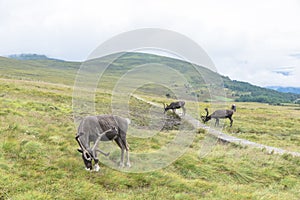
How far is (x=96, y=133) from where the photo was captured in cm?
1195

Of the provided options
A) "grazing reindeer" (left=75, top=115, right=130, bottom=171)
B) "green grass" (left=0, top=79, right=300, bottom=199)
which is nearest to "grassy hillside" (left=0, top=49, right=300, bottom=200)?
"green grass" (left=0, top=79, right=300, bottom=199)

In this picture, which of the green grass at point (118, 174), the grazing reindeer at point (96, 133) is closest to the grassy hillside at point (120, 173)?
the green grass at point (118, 174)

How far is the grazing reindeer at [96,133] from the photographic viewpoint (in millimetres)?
10938

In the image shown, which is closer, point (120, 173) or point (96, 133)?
point (120, 173)

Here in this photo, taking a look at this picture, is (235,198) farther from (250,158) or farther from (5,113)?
(5,113)

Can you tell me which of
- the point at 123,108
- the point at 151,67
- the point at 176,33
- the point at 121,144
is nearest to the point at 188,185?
the point at 121,144

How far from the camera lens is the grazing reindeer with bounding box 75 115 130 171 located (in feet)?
35.9

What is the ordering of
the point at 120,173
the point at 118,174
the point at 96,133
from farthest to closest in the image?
the point at 96,133, the point at 120,173, the point at 118,174

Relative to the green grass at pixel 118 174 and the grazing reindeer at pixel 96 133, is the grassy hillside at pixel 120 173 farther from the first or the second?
the grazing reindeer at pixel 96 133

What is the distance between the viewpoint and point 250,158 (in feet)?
58.5

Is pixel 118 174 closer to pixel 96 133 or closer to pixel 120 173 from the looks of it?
pixel 120 173

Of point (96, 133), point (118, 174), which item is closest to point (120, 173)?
point (118, 174)

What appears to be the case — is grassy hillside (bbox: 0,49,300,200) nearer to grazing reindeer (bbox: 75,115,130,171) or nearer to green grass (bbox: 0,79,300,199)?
green grass (bbox: 0,79,300,199)

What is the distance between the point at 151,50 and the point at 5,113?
12.3 meters
